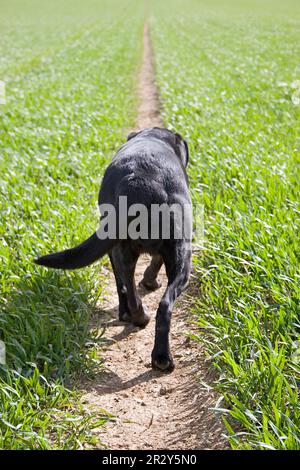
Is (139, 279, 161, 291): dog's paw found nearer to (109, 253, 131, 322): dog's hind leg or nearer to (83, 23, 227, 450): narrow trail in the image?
(83, 23, 227, 450): narrow trail

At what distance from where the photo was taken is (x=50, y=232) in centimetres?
504

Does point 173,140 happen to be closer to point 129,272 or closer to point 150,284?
point 150,284

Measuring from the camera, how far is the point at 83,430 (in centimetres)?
289

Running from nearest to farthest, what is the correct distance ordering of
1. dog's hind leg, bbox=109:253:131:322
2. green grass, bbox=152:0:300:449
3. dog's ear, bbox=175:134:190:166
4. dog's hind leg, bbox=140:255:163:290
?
1. green grass, bbox=152:0:300:449
2. dog's hind leg, bbox=109:253:131:322
3. dog's hind leg, bbox=140:255:163:290
4. dog's ear, bbox=175:134:190:166

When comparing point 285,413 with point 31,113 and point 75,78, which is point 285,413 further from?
point 75,78

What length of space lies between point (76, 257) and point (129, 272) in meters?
0.44

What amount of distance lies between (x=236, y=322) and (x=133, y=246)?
826 millimetres

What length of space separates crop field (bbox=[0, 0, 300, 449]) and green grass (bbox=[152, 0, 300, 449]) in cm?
1

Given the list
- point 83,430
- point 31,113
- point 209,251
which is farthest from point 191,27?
point 83,430

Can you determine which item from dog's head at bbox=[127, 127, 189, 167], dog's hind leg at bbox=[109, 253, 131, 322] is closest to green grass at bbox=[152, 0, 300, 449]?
dog's hind leg at bbox=[109, 253, 131, 322]

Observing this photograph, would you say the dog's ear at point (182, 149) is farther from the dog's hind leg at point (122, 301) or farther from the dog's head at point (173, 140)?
the dog's hind leg at point (122, 301)

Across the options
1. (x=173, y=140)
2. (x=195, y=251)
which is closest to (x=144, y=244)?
(x=173, y=140)

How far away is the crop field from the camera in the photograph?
9.55ft

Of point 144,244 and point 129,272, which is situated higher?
point 144,244
